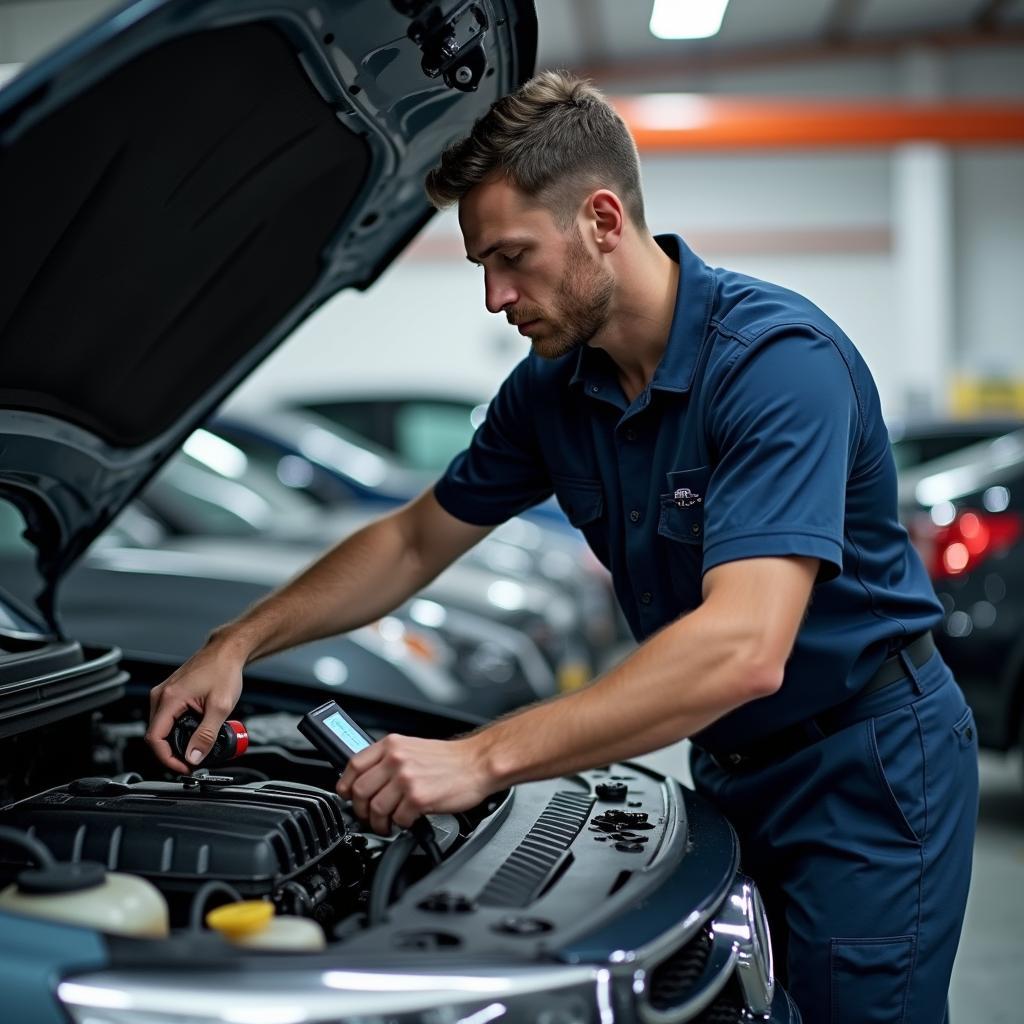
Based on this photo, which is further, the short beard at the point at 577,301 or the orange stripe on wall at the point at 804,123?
the orange stripe on wall at the point at 804,123

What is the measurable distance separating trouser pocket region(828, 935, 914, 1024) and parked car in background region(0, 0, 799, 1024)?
0.16 m

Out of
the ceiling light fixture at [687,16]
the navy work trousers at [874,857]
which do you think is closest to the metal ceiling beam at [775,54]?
the ceiling light fixture at [687,16]

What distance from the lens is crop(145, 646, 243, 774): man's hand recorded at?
1797 mm

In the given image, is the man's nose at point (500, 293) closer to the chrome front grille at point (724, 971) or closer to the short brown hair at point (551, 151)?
the short brown hair at point (551, 151)

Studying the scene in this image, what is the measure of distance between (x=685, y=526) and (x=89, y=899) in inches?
34.0

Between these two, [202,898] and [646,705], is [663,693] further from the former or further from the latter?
[202,898]

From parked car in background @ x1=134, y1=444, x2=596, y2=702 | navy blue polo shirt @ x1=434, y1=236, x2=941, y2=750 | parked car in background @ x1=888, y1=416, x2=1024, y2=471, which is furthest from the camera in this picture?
parked car in background @ x1=888, y1=416, x2=1024, y2=471

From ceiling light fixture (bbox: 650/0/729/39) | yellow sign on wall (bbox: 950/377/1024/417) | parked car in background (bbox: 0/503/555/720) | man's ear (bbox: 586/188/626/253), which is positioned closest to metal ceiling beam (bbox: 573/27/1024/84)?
yellow sign on wall (bbox: 950/377/1024/417)

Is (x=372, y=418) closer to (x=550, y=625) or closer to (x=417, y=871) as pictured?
(x=550, y=625)

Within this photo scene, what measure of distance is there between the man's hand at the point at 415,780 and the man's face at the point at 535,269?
538mm

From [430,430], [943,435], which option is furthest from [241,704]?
[430,430]

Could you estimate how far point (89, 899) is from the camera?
126 centimetres

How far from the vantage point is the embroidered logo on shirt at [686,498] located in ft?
5.66

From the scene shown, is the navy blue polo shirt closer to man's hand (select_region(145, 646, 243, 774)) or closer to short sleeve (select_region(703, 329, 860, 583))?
short sleeve (select_region(703, 329, 860, 583))
